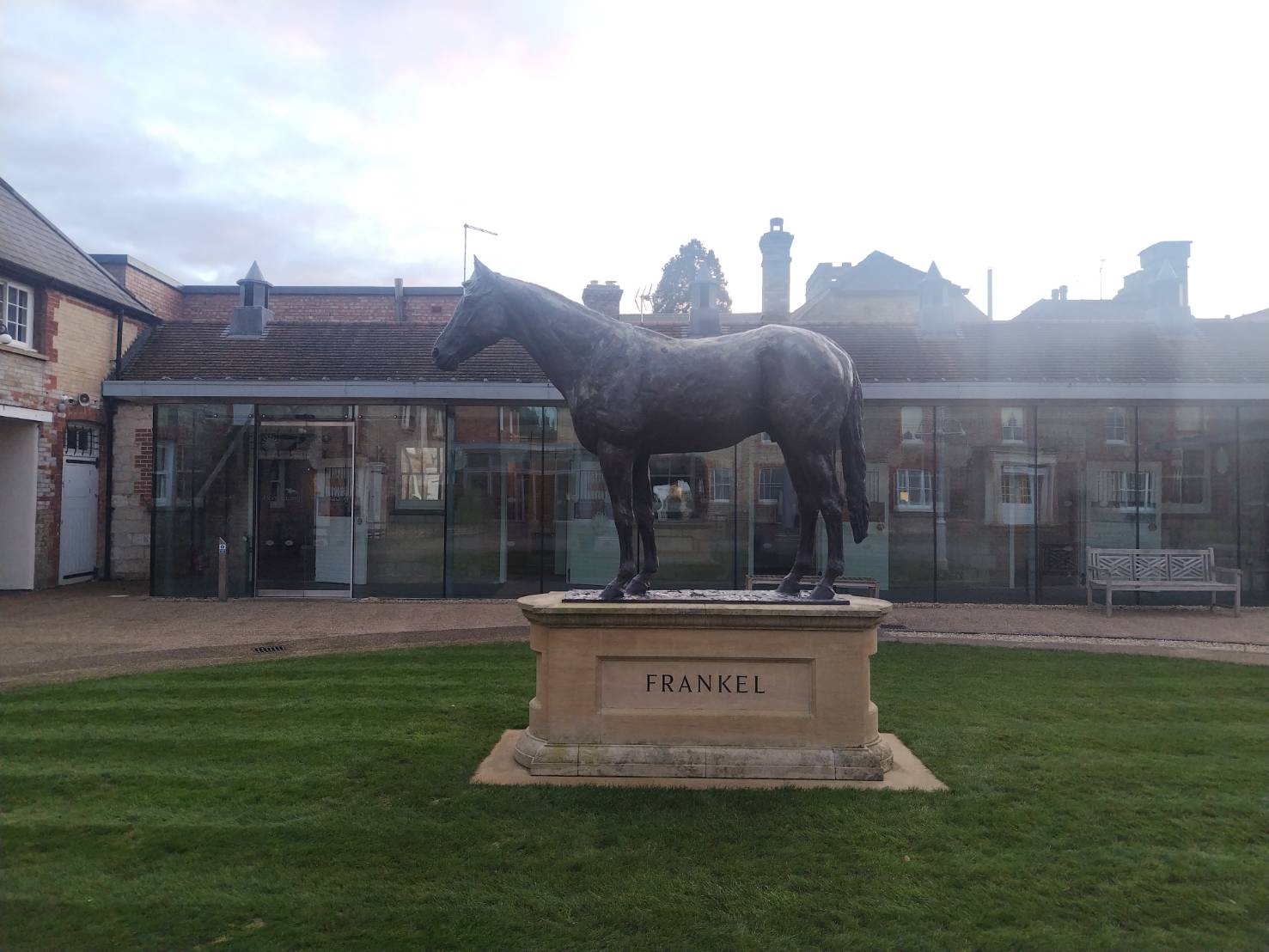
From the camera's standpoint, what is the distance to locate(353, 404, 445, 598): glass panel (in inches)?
547

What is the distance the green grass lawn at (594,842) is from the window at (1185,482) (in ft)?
28.3

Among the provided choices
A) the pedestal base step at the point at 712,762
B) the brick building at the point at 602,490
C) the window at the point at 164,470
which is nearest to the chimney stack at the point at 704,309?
the brick building at the point at 602,490

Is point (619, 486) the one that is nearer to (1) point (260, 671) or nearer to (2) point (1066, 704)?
(2) point (1066, 704)

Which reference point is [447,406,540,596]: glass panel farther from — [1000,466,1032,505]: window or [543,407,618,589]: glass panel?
[1000,466,1032,505]: window

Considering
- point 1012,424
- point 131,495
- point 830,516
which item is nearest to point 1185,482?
point 1012,424

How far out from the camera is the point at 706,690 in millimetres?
4789

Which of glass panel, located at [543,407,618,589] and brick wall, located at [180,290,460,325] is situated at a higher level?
brick wall, located at [180,290,460,325]

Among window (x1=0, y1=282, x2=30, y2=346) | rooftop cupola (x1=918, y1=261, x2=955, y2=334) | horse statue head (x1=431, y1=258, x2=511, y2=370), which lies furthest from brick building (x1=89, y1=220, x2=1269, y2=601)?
horse statue head (x1=431, y1=258, x2=511, y2=370)

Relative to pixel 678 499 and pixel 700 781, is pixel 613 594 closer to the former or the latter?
pixel 700 781

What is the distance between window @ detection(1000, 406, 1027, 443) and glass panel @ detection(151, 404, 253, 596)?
531 inches

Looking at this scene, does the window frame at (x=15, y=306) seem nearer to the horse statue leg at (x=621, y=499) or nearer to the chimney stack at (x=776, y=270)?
the horse statue leg at (x=621, y=499)

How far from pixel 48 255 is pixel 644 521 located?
54.0 ft

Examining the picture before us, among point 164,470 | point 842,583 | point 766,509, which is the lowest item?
point 842,583

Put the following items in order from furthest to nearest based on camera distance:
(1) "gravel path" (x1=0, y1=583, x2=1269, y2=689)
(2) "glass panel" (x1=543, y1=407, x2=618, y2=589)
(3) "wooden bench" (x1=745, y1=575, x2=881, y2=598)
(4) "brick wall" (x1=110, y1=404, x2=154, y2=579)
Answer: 1. (4) "brick wall" (x1=110, y1=404, x2=154, y2=579)
2. (2) "glass panel" (x1=543, y1=407, x2=618, y2=589)
3. (3) "wooden bench" (x1=745, y1=575, x2=881, y2=598)
4. (1) "gravel path" (x1=0, y1=583, x2=1269, y2=689)
